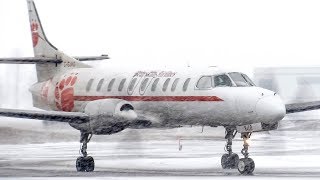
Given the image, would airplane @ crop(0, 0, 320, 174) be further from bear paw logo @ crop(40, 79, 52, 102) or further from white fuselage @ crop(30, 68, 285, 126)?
bear paw logo @ crop(40, 79, 52, 102)

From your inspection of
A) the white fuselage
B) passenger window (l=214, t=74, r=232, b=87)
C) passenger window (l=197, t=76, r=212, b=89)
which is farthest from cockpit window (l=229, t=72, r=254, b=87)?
passenger window (l=197, t=76, r=212, b=89)

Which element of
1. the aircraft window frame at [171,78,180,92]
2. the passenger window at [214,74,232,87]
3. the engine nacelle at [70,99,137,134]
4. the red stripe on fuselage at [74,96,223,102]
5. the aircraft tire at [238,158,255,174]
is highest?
the passenger window at [214,74,232,87]

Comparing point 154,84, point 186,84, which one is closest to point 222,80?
point 186,84

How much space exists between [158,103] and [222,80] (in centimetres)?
262

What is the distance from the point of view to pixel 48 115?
2614cm

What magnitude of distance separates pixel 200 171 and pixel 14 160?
35.1 feet

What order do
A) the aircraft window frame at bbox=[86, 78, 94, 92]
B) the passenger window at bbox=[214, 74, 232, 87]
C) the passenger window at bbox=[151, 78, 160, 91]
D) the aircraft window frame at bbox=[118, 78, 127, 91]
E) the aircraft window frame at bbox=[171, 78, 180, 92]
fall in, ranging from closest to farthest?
the passenger window at bbox=[214, 74, 232, 87], the aircraft window frame at bbox=[171, 78, 180, 92], the passenger window at bbox=[151, 78, 160, 91], the aircraft window frame at bbox=[118, 78, 127, 91], the aircraft window frame at bbox=[86, 78, 94, 92]

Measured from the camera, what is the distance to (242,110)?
2417cm

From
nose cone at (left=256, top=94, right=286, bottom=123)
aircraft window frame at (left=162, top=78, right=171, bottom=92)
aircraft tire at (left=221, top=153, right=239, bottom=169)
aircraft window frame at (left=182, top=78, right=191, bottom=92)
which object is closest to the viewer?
nose cone at (left=256, top=94, right=286, bottom=123)

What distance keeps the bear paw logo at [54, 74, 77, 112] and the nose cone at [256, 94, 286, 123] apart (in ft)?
28.6

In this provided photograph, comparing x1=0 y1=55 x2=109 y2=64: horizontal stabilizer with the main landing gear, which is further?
x1=0 y1=55 x2=109 y2=64: horizontal stabilizer

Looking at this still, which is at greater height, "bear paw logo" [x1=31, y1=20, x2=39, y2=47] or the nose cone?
"bear paw logo" [x1=31, y1=20, x2=39, y2=47]

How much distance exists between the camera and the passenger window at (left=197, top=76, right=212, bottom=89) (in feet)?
83.3

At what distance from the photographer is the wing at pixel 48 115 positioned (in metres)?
25.6
